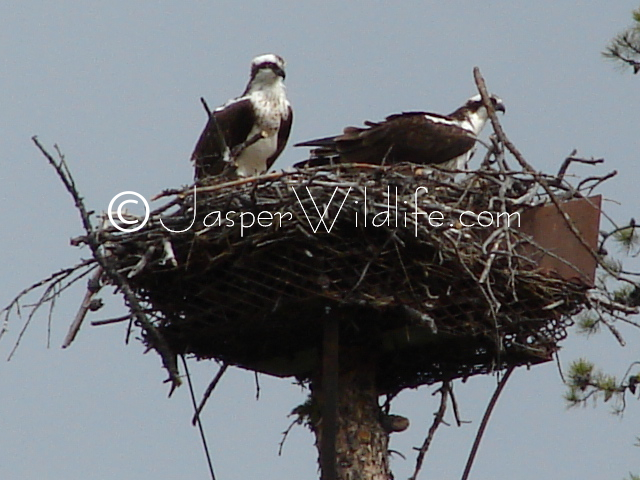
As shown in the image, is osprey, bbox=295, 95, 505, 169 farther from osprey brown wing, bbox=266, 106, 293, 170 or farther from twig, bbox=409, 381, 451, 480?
twig, bbox=409, 381, 451, 480

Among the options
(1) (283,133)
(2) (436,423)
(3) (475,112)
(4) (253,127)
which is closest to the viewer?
(2) (436,423)

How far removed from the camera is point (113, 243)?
19.6 ft

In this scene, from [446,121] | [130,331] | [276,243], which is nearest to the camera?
[276,243]

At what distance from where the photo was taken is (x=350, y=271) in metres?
5.71

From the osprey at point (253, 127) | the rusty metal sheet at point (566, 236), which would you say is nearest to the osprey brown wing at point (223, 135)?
the osprey at point (253, 127)

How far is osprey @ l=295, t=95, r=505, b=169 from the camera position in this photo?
24.6 ft

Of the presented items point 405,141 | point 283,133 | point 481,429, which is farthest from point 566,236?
point 283,133

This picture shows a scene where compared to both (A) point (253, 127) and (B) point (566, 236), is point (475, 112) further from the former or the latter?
(B) point (566, 236)

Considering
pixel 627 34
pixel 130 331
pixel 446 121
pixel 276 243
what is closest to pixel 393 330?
pixel 276 243

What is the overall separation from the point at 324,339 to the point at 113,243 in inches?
42.8

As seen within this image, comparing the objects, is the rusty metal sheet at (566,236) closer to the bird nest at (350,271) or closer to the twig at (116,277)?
the bird nest at (350,271)

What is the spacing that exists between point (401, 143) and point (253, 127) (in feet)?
3.14

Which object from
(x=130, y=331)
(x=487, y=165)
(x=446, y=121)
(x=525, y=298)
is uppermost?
(x=446, y=121)

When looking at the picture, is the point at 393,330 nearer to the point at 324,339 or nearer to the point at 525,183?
the point at 324,339
